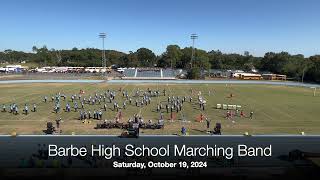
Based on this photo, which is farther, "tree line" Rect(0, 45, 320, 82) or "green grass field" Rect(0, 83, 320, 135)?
"tree line" Rect(0, 45, 320, 82)

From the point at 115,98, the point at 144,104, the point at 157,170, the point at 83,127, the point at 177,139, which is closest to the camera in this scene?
the point at 157,170

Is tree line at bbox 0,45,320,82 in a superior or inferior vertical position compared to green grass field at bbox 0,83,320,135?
superior

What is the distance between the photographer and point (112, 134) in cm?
2777

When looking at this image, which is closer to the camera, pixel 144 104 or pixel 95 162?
pixel 95 162

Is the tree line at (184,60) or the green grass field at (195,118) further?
the tree line at (184,60)

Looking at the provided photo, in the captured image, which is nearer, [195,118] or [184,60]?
[195,118]

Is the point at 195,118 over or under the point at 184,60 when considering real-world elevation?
under

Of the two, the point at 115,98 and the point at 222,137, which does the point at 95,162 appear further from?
the point at 115,98

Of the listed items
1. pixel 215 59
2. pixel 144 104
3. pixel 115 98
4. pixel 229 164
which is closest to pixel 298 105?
pixel 144 104

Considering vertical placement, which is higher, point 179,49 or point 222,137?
point 179,49

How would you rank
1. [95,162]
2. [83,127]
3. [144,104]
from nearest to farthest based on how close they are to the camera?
[95,162]
[83,127]
[144,104]

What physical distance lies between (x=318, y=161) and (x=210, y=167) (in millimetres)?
5176

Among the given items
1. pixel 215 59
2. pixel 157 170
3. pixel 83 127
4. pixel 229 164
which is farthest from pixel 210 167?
pixel 215 59

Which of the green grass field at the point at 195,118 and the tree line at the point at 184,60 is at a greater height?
the tree line at the point at 184,60
